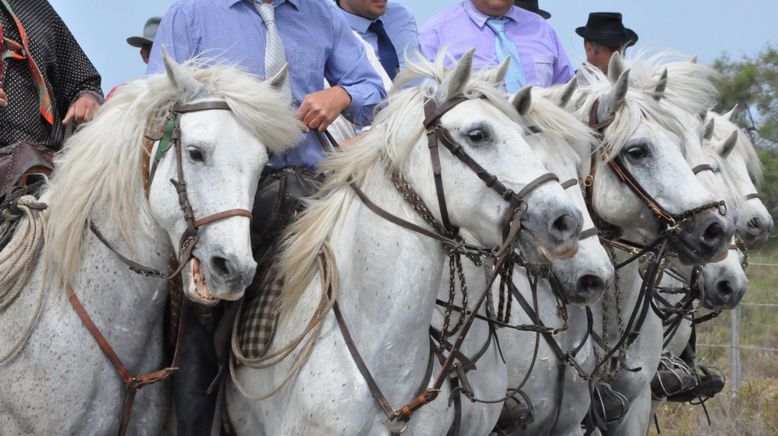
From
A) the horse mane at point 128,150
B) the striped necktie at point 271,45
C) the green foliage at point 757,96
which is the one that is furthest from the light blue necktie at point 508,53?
the green foliage at point 757,96

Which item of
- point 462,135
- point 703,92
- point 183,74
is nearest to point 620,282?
point 703,92

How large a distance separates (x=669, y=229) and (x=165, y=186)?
9.29 feet

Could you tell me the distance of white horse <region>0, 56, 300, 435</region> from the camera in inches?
178

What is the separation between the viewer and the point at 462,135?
Result: 180 inches

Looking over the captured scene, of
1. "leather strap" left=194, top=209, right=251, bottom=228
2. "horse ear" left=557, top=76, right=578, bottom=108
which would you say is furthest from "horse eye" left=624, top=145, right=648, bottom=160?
"leather strap" left=194, top=209, right=251, bottom=228

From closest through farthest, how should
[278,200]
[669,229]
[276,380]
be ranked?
[276,380] → [278,200] → [669,229]

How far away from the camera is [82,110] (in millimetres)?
5777

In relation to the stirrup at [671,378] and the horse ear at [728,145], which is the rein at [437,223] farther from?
the horse ear at [728,145]

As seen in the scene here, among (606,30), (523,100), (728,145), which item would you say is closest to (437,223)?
(523,100)

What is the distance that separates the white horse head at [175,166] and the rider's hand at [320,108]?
1.25 ft

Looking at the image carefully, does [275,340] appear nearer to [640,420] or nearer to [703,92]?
[640,420]

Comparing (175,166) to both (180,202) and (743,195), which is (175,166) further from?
(743,195)

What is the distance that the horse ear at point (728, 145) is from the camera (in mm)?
8008

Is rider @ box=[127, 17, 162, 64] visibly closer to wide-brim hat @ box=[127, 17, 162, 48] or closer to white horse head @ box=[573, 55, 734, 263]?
wide-brim hat @ box=[127, 17, 162, 48]
